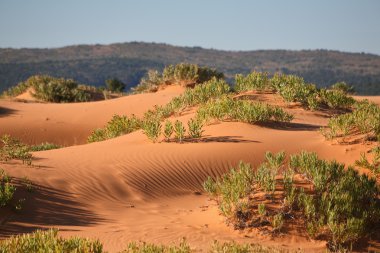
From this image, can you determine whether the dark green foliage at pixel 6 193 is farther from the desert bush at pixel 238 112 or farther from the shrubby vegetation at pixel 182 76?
the shrubby vegetation at pixel 182 76

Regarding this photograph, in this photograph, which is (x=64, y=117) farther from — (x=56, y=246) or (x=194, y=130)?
(x=56, y=246)

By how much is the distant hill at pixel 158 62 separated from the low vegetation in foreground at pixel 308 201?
83.8 meters

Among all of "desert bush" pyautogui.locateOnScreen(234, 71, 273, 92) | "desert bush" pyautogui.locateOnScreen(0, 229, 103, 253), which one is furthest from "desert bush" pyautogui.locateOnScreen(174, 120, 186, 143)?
"desert bush" pyautogui.locateOnScreen(0, 229, 103, 253)

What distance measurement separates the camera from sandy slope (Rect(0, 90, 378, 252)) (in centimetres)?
790

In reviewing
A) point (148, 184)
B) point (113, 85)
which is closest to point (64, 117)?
point (148, 184)

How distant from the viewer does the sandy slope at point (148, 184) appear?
311 inches

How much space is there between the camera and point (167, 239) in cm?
758

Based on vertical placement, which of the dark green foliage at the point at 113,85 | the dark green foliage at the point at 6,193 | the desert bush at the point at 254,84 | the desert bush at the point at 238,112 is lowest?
the dark green foliage at the point at 113,85

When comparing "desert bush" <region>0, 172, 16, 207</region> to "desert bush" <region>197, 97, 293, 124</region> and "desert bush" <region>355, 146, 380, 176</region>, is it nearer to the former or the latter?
"desert bush" <region>197, 97, 293, 124</region>

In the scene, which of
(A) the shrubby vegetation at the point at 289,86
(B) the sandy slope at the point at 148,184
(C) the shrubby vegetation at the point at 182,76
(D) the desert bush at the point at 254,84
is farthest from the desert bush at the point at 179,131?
(C) the shrubby vegetation at the point at 182,76

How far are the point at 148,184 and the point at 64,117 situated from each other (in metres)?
11.8

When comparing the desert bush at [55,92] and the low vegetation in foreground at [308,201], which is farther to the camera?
the desert bush at [55,92]

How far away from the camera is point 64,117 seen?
70.8 feet

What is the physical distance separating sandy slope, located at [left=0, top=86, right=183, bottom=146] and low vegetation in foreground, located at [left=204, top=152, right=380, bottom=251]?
39.6ft
